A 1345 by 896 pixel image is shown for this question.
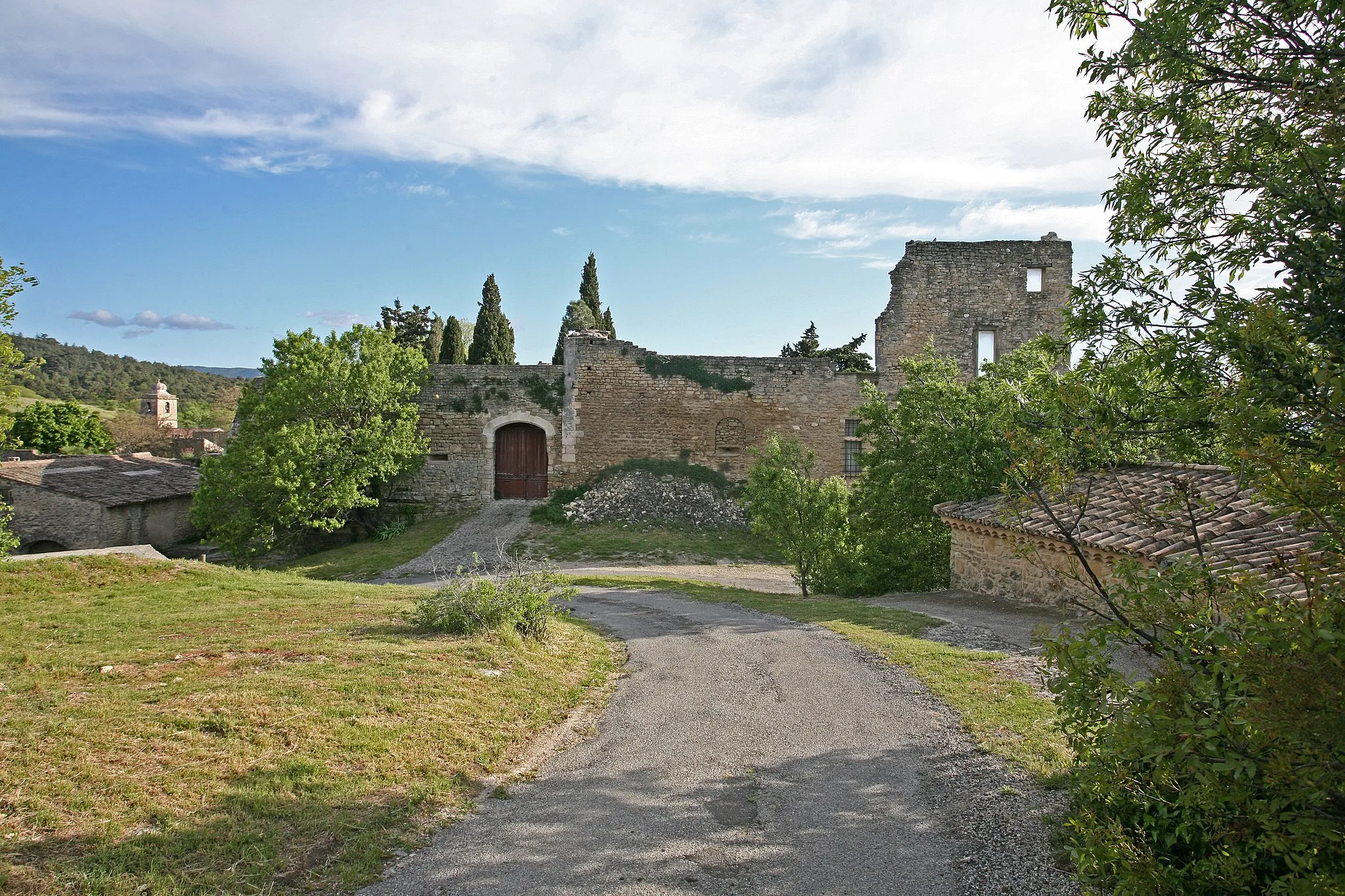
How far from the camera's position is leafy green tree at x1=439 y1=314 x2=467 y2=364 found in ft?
114

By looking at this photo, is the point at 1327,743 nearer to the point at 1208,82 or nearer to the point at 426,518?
the point at 1208,82

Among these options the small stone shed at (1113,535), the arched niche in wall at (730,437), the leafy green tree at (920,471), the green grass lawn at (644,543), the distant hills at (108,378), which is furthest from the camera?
the distant hills at (108,378)

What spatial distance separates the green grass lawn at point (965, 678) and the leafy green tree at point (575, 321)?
20.7 meters

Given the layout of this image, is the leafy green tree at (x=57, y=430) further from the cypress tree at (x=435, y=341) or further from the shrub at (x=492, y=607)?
the shrub at (x=492, y=607)

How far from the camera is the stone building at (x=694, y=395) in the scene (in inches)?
995

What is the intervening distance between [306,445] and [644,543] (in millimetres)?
8787

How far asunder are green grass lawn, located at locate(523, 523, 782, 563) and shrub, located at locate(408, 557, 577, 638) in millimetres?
10980

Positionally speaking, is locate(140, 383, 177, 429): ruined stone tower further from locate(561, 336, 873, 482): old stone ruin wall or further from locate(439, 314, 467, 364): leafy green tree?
locate(561, 336, 873, 482): old stone ruin wall

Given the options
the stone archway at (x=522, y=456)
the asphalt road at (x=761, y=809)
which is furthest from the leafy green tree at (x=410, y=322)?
the asphalt road at (x=761, y=809)

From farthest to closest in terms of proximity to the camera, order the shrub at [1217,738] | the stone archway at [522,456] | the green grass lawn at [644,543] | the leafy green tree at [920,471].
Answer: the stone archway at [522,456] → the green grass lawn at [644,543] → the leafy green tree at [920,471] → the shrub at [1217,738]

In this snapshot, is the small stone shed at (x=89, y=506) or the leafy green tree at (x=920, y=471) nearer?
the leafy green tree at (x=920, y=471)

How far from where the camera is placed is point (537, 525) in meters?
23.3

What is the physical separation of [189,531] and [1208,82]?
29235 millimetres

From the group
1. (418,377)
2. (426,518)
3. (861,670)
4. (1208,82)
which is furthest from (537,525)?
(1208,82)
